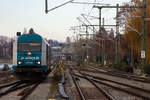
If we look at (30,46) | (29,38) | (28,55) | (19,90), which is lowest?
(19,90)

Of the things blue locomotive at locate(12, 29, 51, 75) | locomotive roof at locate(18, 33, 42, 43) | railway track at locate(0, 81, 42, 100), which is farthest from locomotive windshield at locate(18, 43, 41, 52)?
railway track at locate(0, 81, 42, 100)

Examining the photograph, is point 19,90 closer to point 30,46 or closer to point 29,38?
point 30,46

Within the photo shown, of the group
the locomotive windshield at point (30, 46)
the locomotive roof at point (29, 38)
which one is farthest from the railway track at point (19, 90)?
the locomotive roof at point (29, 38)

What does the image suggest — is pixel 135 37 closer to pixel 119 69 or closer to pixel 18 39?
pixel 119 69

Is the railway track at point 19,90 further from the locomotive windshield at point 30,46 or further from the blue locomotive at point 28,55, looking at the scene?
the locomotive windshield at point 30,46

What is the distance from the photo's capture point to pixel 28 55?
19922 mm

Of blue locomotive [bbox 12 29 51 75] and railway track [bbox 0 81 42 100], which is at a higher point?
blue locomotive [bbox 12 29 51 75]

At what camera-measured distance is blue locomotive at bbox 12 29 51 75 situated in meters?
19.7

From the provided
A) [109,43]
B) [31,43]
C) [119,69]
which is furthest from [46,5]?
[109,43]

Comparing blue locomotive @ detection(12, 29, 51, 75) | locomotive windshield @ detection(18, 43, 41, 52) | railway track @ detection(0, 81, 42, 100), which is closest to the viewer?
railway track @ detection(0, 81, 42, 100)

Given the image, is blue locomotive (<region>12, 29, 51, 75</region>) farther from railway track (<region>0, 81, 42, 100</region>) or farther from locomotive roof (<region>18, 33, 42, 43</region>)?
railway track (<region>0, 81, 42, 100</region>)

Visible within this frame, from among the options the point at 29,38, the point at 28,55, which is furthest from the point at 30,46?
the point at 28,55

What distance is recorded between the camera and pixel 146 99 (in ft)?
39.9

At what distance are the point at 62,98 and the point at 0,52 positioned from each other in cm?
13023
